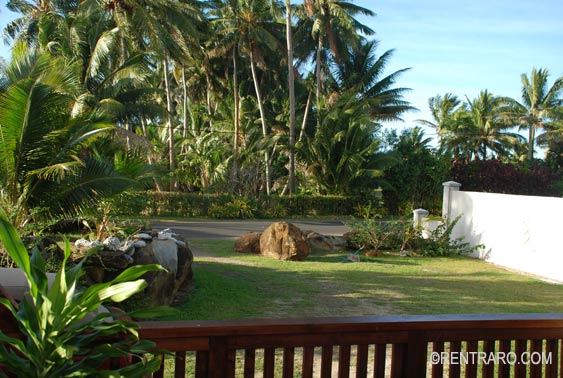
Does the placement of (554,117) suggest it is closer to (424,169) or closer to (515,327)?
(424,169)

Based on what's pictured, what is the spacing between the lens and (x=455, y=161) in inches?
1384

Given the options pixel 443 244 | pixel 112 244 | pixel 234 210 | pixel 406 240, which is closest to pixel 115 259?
pixel 112 244

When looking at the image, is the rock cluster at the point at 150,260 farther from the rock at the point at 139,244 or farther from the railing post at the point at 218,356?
the railing post at the point at 218,356

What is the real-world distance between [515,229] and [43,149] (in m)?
10.4

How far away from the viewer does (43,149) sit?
26.2 feet

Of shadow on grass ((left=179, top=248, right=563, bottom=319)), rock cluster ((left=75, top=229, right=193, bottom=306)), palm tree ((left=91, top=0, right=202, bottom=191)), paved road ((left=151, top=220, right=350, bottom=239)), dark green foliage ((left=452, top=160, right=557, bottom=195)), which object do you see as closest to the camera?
rock cluster ((left=75, top=229, right=193, bottom=306))

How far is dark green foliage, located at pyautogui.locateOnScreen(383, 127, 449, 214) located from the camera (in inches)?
1286

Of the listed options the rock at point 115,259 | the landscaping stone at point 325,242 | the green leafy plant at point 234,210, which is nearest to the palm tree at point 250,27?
the green leafy plant at point 234,210

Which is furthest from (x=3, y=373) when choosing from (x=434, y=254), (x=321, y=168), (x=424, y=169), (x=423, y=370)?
(x=424, y=169)

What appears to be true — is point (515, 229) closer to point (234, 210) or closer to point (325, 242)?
point (325, 242)

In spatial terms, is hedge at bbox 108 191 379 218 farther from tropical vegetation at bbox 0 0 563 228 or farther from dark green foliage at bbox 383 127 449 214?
dark green foliage at bbox 383 127 449 214

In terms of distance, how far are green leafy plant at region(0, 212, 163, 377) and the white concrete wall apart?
454 inches

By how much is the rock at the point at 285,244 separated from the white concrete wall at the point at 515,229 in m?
4.77

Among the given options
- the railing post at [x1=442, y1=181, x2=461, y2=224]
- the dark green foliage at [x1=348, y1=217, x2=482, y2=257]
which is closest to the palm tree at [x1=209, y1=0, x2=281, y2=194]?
the railing post at [x1=442, y1=181, x2=461, y2=224]
